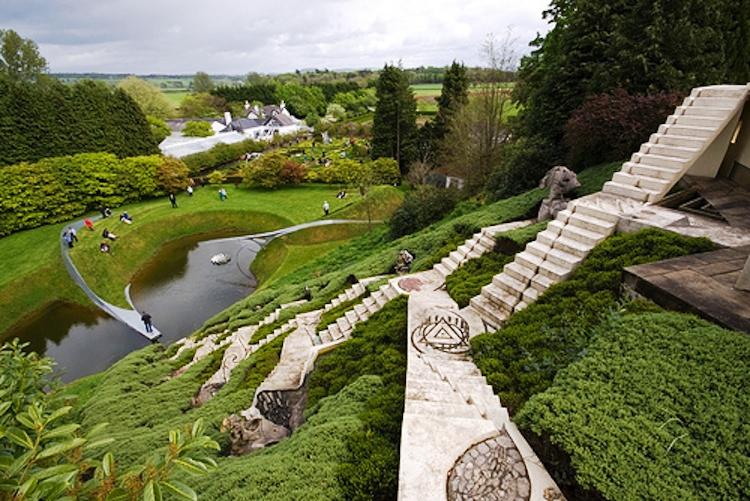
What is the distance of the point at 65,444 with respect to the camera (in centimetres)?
198

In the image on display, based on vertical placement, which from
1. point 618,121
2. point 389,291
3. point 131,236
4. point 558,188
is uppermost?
point 618,121

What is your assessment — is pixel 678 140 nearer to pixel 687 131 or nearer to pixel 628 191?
pixel 687 131

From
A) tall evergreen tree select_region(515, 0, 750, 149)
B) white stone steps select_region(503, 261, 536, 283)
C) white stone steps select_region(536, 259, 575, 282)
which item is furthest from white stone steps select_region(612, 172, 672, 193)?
tall evergreen tree select_region(515, 0, 750, 149)

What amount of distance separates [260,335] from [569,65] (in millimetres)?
15866

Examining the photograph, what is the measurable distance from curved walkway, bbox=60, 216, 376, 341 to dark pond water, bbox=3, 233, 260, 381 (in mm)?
304

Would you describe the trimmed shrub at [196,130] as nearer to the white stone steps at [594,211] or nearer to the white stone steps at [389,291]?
the white stone steps at [389,291]

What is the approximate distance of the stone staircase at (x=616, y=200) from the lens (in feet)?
21.6

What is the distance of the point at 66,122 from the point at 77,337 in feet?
73.9

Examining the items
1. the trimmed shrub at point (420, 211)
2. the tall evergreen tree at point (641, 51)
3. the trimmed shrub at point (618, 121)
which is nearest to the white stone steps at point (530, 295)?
the trimmed shrub at point (618, 121)

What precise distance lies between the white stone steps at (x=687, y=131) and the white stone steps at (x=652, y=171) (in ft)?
3.56

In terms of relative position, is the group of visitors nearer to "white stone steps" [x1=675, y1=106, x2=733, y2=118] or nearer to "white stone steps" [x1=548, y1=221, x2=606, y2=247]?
"white stone steps" [x1=548, y1=221, x2=606, y2=247]

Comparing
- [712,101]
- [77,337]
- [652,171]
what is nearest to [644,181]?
[652,171]

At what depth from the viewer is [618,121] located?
1071 cm

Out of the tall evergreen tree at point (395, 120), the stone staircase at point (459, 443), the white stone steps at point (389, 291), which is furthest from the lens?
the tall evergreen tree at point (395, 120)
